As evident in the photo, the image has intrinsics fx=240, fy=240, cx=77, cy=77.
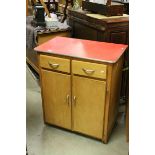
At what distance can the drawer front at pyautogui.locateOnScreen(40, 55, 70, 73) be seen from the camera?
1.90 meters

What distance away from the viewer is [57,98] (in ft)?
6.76

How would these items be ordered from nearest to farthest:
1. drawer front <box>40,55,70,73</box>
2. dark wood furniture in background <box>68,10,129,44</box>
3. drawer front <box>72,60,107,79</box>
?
drawer front <box>72,60,107,79</box>, drawer front <box>40,55,70,73</box>, dark wood furniture in background <box>68,10,129,44</box>

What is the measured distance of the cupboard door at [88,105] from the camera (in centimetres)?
187

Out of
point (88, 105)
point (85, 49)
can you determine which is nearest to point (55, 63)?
point (85, 49)

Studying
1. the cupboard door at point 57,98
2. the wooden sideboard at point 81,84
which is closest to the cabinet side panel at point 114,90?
the wooden sideboard at point 81,84

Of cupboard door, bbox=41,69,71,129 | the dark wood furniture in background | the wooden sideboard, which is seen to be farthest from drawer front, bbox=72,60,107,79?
the dark wood furniture in background

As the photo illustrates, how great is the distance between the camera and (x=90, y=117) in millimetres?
1978

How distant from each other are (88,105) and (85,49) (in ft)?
1.50

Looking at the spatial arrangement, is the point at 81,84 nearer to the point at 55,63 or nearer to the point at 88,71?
the point at 88,71

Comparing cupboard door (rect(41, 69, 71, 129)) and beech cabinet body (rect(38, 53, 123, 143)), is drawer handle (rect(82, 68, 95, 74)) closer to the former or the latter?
beech cabinet body (rect(38, 53, 123, 143))
